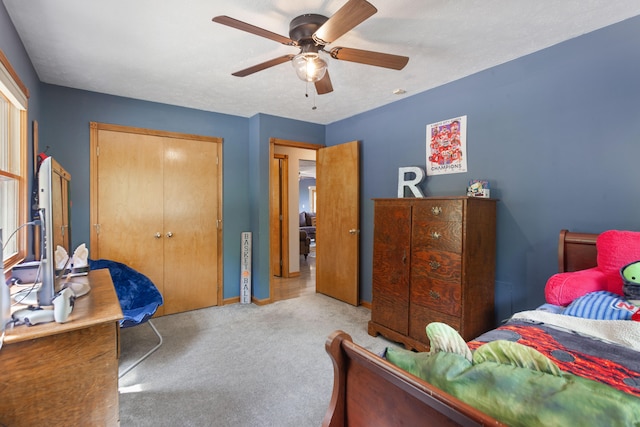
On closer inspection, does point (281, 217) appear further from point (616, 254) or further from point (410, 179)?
point (616, 254)

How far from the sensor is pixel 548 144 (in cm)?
227

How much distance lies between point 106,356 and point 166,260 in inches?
90.1

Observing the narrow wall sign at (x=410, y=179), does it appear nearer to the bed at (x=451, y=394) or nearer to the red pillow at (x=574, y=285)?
the red pillow at (x=574, y=285)

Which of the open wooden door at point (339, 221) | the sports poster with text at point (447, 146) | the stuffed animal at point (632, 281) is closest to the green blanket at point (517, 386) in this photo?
the stuffed animal at point (632, 281)

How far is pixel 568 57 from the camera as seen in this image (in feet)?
7.03

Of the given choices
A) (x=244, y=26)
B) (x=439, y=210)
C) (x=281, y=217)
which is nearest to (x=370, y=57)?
(x=244, y=26)

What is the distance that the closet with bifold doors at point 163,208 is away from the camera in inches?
125

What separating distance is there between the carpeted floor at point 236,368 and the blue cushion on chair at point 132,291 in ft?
1.31

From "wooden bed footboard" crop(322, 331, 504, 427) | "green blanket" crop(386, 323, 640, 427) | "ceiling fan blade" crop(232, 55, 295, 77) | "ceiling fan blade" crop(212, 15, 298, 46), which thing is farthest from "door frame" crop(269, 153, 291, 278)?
"green blanket" crop(386, 323, 640, 427)

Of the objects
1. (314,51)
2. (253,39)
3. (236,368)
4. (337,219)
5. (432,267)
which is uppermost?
(253,39)

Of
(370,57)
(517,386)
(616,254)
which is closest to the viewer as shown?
(517,386)

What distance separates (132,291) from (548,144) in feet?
11.7

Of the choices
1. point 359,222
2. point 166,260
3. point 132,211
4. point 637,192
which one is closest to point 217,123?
point 132,211

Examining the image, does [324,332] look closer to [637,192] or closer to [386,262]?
[386,262]
